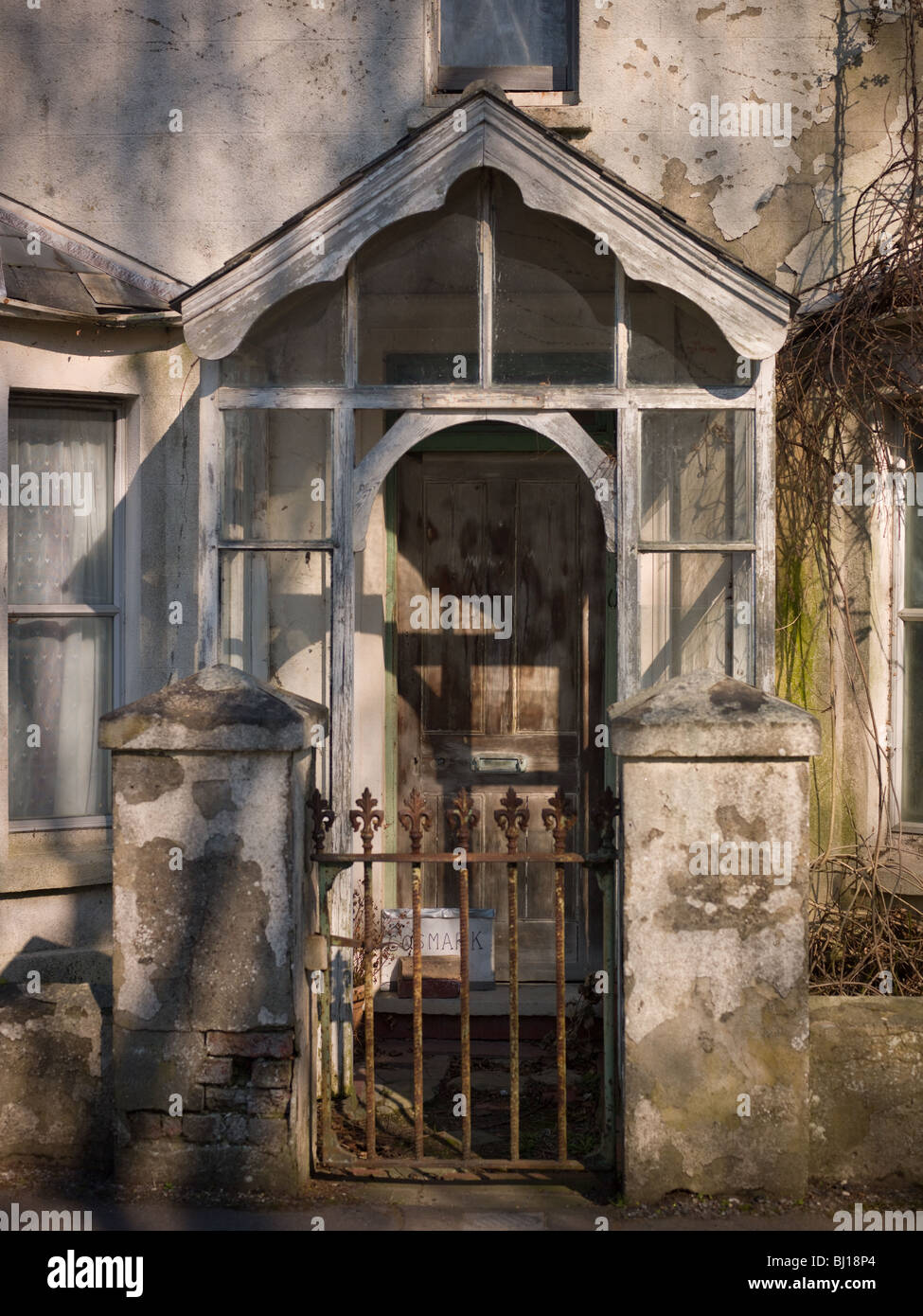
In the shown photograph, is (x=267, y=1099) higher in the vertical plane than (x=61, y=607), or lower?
lower

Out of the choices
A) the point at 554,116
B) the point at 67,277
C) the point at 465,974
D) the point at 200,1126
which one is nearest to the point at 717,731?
the point at 465,974

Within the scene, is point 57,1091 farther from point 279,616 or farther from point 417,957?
point 279,616

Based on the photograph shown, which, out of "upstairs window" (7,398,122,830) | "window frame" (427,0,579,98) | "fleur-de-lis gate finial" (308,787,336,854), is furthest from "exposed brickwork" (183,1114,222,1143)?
"window frame" (427,0,579,98)

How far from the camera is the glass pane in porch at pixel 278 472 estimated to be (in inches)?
213

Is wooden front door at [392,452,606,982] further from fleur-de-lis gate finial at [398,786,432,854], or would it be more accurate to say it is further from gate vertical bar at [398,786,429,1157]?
fleur-de-lis gate finial at [398,786,432,854]

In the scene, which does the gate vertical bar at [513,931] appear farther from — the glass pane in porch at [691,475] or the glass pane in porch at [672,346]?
the glass pane in porch at [672,346]

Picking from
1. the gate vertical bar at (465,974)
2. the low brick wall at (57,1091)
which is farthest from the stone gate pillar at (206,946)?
the gate vertical bar at (465,974)

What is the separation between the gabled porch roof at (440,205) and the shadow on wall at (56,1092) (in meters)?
2.67

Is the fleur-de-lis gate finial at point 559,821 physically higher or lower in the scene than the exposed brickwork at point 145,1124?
higher

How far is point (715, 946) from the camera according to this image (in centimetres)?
395

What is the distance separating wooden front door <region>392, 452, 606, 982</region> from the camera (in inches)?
265

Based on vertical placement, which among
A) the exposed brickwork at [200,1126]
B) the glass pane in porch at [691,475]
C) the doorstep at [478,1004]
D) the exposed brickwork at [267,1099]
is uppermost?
the glass pane in porch at [691,475]

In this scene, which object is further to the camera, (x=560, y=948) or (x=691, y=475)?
(x=691, y=475)

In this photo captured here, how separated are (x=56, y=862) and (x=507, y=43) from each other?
15.1 feet
